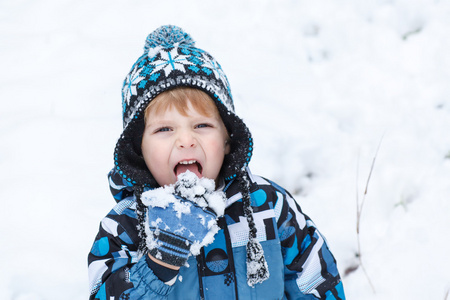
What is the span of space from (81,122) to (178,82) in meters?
1.77

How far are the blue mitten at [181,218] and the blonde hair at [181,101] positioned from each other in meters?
0.27

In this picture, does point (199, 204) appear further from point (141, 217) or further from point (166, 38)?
point (166, 38)

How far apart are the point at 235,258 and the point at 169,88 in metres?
0.71

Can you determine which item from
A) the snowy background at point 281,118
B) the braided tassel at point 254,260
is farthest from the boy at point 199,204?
the snowy background at point 281,118

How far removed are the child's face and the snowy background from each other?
1088 mm

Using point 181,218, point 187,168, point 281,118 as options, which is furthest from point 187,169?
point 281,118

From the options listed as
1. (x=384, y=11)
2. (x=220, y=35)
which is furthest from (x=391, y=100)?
(x=220, y=35)

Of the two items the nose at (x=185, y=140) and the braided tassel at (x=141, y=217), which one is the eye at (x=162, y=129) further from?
the braided tassel at (x=141, y=217)

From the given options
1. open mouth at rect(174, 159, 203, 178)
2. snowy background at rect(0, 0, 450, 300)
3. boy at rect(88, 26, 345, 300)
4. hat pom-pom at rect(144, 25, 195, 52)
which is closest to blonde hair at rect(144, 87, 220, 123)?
boy at rect(88, 26, 345, 300)

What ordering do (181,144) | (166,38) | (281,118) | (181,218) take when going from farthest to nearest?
(281,118) → (166,38) → (181,144) → (181,218)

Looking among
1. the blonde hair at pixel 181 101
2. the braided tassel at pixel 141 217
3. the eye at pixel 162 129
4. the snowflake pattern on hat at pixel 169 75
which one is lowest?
the braided tassel at pixel 141 217

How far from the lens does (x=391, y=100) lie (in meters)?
3.27

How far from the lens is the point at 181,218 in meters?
1.51

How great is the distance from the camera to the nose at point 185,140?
1.65 m
